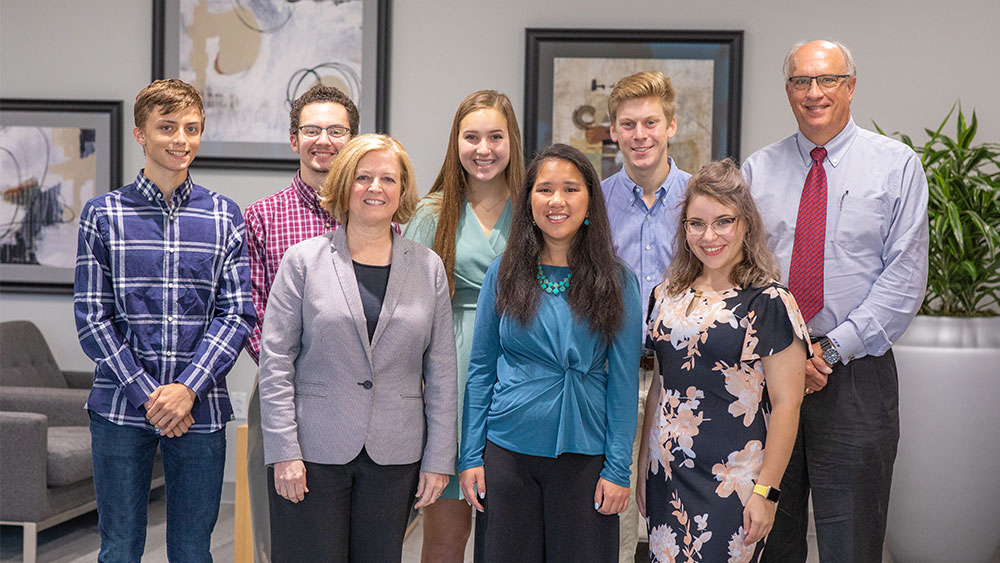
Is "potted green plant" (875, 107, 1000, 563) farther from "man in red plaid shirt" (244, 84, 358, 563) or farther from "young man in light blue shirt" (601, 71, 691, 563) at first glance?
"man in red plaid shirt" (244, 84, 358, 563)

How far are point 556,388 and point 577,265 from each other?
0.97ft

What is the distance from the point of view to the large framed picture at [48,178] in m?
4.23

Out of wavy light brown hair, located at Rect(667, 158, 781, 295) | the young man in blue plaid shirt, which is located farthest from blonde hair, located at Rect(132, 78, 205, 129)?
wavy light brown hair, located at Rect(667, 158, 781, 295)

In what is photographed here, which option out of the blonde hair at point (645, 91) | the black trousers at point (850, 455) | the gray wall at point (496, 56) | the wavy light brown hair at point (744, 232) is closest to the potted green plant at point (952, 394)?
the gray wall at point (496, 56)

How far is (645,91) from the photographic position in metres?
2.43

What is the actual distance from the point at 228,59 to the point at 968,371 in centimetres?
341

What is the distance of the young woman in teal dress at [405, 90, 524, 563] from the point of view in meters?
2.36

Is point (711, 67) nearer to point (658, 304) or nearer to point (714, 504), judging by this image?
point (658, 304)

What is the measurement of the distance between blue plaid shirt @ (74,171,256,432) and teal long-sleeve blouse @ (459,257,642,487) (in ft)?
2.24

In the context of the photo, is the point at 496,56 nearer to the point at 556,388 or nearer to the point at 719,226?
the point at 719,226

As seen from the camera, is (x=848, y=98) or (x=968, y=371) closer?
(x=848, y=98)

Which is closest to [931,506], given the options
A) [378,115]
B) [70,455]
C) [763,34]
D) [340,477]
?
[763,34]

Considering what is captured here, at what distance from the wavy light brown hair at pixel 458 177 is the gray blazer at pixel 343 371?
34 cm

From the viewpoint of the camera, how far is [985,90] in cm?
379
